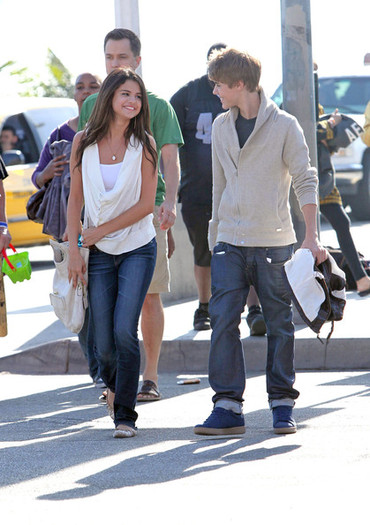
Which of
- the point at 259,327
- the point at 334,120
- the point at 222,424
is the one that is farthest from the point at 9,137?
the point at 222,424

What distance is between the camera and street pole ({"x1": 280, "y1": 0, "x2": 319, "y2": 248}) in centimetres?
812

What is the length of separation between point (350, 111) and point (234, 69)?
10600 millimetres

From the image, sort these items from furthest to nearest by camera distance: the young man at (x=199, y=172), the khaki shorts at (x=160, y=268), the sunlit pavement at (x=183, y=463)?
the young man at (x=199, y=172) → the khaki shorts at (x=160, y=268) → the sunlit pavement at (x=183, y=463)

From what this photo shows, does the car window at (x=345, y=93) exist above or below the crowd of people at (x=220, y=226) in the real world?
below


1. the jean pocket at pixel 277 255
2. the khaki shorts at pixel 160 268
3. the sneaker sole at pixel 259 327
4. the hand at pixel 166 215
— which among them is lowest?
the sneaker sole at pixel 259 327

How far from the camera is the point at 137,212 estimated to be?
5.49 m

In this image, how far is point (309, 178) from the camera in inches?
213

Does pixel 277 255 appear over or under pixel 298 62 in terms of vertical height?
under

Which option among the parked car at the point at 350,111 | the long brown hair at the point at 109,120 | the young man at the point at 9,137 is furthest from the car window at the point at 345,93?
the long brown hair at the point at 109,120

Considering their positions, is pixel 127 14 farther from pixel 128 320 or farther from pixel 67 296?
pixel 128 320

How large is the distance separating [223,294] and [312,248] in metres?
0.48

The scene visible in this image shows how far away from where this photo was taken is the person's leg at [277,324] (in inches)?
215

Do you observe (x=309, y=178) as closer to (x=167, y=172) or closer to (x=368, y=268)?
(x=167, y=172)

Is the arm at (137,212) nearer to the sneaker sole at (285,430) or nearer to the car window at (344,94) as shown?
the sneaker sole at (285,430)
